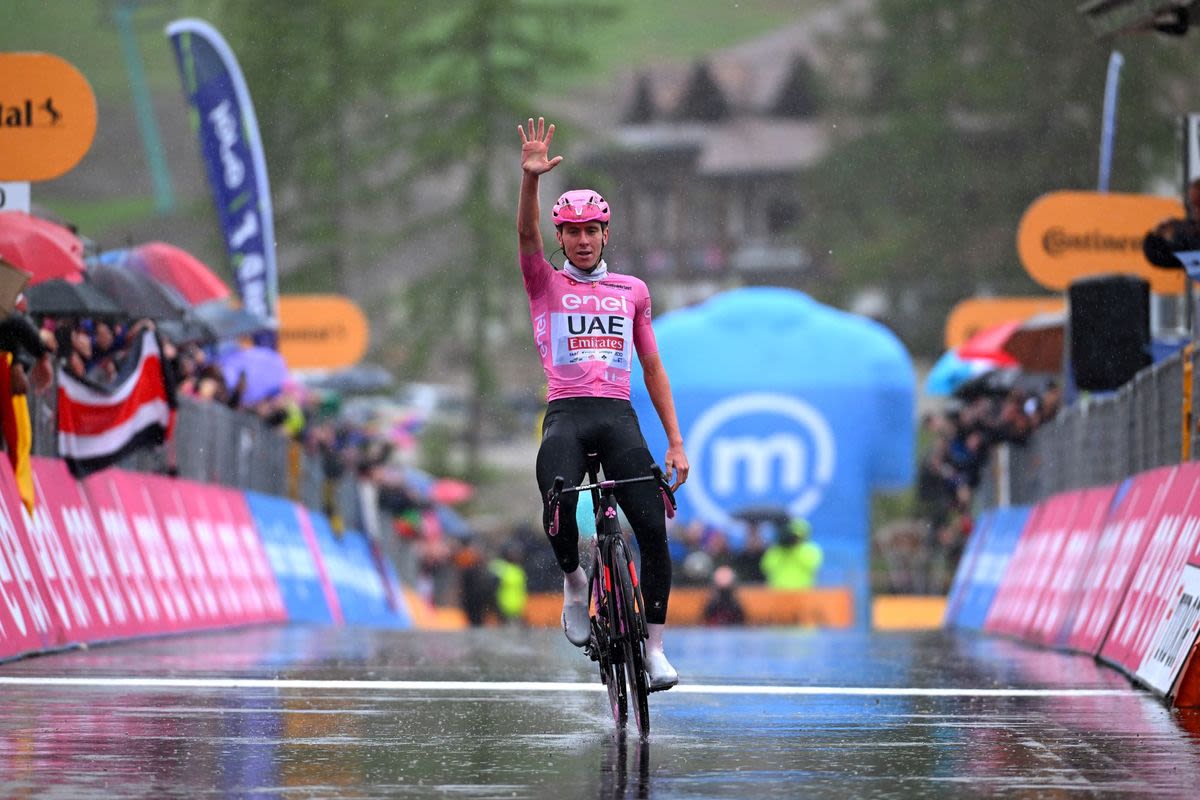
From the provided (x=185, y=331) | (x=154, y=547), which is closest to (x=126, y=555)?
(x=154, y=547)

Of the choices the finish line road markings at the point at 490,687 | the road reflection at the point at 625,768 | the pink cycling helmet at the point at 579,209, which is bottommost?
the finish line road markings at the point at 490,687

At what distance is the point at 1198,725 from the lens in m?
9.08

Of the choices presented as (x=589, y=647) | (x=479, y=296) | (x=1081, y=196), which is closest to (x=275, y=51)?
(x=479, y=296)

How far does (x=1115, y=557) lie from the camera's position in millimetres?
14250

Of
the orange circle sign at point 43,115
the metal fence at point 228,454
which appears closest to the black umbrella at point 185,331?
the metal fence at point 228,454

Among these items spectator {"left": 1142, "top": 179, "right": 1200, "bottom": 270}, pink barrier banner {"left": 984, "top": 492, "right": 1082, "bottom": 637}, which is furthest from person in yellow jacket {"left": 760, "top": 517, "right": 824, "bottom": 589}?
spectator {"left": 1142, "top": 179, "right": 1200, "bottom": 270}

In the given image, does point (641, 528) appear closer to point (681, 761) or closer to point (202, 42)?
point (681, 761)

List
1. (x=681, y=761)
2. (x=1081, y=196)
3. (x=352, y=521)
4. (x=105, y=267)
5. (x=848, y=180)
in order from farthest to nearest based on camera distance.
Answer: (x=848, y=180) → (x=352, y=521) → (x=1081, y=196) → (x=105, y=267) → (x=681, y=761)

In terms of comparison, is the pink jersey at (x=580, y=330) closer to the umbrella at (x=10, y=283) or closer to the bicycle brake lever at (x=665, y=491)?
the bicycle brake lever at (x=665, y=491)

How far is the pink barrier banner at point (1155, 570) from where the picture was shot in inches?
453

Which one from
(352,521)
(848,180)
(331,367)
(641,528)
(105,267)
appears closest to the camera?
(641,528)

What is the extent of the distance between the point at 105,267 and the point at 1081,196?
9885mm

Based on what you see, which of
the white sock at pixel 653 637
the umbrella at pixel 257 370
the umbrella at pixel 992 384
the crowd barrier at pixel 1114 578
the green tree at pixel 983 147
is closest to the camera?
the white sock at pixel 653 637

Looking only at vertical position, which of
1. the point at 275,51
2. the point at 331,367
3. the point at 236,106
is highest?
the point at 275,51
